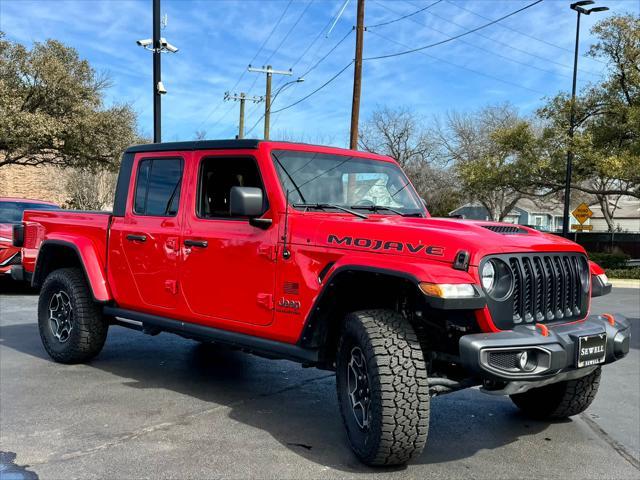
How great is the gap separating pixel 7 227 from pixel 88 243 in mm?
5642

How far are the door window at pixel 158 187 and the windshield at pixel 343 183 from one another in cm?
102

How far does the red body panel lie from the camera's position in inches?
135

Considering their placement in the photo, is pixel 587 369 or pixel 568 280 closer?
pixel 587 369

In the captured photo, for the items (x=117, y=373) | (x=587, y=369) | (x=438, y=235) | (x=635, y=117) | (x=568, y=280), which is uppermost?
(x=635, y=117)

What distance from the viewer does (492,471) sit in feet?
11.7

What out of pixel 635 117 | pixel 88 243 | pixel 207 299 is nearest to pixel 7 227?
pixel 88 243

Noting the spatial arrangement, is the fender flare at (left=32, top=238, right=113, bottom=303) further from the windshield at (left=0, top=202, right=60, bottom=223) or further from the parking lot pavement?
the windshield at (left=0, top=202, right=60, bottom=223)

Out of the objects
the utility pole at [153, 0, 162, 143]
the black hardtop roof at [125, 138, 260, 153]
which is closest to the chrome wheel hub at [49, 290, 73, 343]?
the black hardtop roof at [125, 138, 260, 153]

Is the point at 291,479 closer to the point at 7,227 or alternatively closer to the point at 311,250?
the point at 311,250

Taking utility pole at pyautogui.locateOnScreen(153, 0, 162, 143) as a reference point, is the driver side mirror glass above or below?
below

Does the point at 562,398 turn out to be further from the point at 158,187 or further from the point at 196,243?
the point at 158,187

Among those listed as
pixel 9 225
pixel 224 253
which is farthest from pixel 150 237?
pixel 9 225

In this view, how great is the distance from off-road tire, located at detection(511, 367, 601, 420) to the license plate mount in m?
0.64

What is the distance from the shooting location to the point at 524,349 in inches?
127
